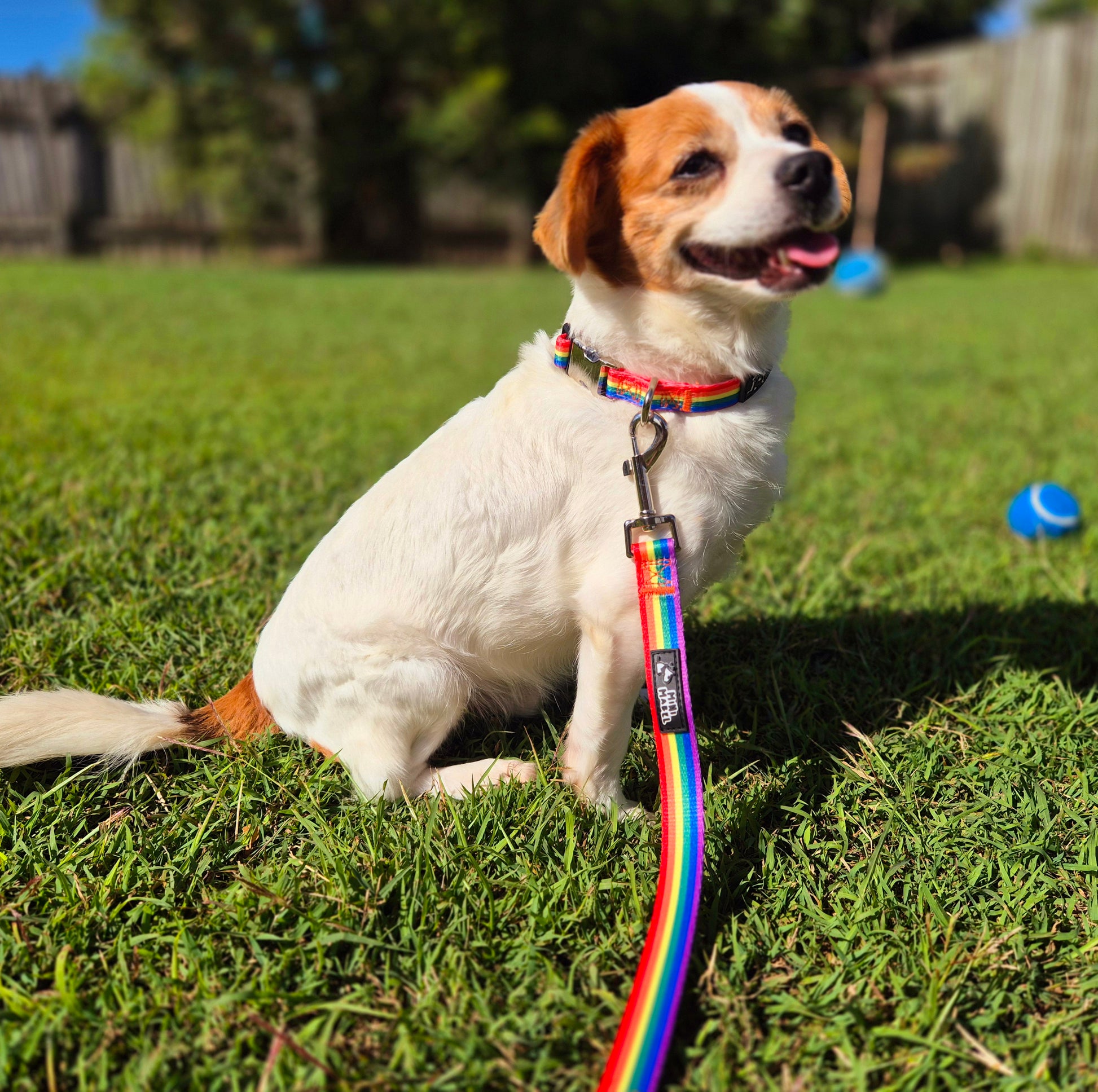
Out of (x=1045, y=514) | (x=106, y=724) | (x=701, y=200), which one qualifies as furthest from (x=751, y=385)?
(x=1045, y=514)

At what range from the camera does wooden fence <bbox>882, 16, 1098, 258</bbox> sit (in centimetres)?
1362

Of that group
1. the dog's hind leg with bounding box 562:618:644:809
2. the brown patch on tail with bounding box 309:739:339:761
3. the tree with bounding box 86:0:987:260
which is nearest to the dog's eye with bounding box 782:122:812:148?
the dog's hind leg with bounding box 562:618:644:809

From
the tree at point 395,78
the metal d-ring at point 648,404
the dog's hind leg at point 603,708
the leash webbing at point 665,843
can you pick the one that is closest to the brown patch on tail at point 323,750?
the dog's hind leg at point 603,708

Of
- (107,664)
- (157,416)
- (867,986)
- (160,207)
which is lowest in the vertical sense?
(867,986)

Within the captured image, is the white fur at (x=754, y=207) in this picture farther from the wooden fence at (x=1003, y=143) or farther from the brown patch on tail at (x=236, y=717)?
the wooden fence at (x=1003, y=143)

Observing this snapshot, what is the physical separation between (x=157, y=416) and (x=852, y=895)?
4181 millimetres

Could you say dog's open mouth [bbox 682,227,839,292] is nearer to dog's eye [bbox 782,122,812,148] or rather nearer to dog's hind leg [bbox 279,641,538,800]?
dog's eye [bbox 782,122,812,148]

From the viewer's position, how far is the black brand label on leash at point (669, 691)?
5.41ft

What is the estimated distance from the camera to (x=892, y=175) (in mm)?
16375

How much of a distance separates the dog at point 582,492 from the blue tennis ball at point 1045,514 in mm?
1852

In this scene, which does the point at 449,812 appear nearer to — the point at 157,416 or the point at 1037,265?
the point at 157,416

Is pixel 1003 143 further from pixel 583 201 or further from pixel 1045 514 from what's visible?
pixel 583 201

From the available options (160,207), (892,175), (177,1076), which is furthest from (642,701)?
(892,175)

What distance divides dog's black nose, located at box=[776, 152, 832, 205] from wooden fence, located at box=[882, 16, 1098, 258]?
14.7 metres
